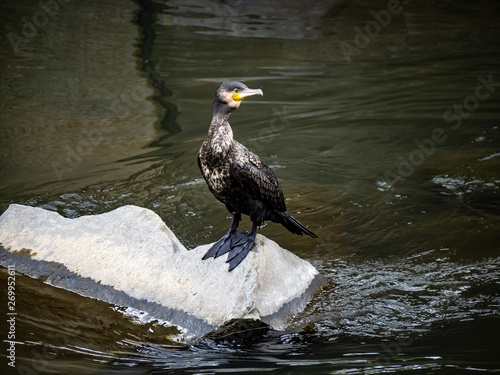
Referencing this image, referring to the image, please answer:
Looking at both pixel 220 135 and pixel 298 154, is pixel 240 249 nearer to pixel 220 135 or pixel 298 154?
pixel 220 135

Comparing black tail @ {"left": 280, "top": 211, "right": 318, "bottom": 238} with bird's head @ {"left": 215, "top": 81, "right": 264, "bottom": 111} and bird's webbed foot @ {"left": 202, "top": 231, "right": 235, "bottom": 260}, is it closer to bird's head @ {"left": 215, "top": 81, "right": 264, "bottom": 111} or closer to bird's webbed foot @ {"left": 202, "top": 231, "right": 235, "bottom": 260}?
bird's webbed foot @ {"left": 202, "top": 231, "right": 235, "bottom": 260}

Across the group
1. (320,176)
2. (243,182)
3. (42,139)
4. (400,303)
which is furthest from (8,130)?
(400,303)

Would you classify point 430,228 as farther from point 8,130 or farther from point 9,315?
point 8,130

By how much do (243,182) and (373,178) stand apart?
2.89 meters

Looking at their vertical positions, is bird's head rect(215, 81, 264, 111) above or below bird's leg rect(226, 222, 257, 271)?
above

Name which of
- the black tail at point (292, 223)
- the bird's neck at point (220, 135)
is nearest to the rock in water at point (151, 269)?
the black tail at point (292, 223)

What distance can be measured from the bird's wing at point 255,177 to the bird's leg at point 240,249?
0.73 ft

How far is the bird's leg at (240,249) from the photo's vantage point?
3581 mm

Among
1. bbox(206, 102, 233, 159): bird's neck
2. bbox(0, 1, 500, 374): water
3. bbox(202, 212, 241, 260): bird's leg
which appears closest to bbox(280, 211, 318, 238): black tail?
bbox(202, 212, 241, 260): bird's leg

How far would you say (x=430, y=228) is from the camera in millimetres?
5074

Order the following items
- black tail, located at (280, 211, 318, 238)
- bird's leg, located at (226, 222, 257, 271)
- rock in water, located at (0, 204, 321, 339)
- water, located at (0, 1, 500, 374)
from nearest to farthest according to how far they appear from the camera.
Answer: water, located at (0, 1, 500, 374) < rock in water, located at (0, 204, 321, 339) < bird's leg, located at (226, 222, 257, 271) < black tail, located at (280, 211, 318, 238)

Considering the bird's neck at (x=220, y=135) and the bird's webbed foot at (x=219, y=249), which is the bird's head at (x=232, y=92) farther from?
the bird's webbed foot at (x=219, y=249)

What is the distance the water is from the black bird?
608 millimetres

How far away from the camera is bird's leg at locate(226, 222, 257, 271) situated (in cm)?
358
